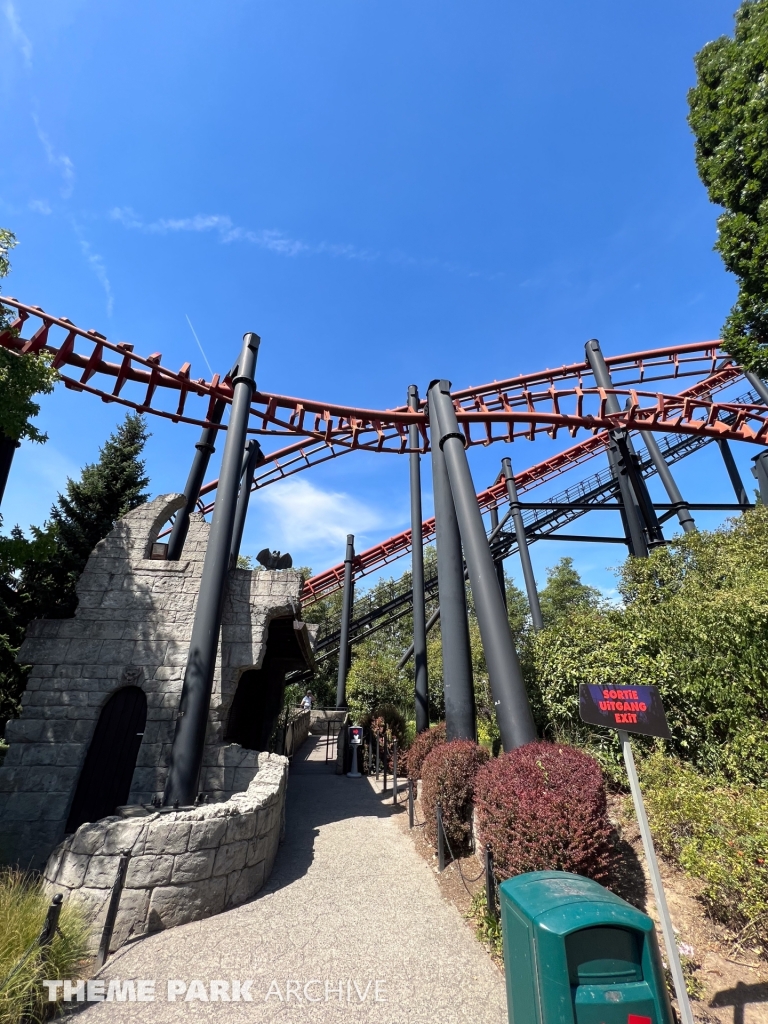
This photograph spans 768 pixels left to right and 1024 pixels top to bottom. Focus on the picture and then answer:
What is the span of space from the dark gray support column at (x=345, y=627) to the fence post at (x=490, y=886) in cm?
974

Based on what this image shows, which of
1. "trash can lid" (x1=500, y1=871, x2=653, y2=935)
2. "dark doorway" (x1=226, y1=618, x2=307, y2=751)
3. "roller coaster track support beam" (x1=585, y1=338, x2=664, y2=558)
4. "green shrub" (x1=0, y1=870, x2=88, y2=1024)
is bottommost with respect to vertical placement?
"green shrub" (x1=0, y1=870, x2=88, y2=1024)

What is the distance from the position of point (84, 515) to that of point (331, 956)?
1212 cm

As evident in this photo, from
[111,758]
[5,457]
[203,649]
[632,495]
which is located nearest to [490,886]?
[203,649]

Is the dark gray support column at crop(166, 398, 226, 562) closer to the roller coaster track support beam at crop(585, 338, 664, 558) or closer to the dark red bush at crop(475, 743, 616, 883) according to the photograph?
the dark red bush at crop(475, 743, 616, 883)

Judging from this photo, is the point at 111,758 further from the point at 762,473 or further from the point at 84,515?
the point at 762,473

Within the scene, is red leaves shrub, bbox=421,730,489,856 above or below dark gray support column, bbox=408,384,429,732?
below

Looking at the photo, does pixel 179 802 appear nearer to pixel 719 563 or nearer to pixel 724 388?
pixel 719 563

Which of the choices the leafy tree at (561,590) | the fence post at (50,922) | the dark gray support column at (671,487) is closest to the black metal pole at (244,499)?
the fence post at (50,922)

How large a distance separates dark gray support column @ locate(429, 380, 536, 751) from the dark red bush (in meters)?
0.73

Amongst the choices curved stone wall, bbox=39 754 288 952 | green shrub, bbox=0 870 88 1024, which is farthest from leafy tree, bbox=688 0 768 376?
green shrub, bbox=0 870 88 1024

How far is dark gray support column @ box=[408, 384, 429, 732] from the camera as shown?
11.2 metres

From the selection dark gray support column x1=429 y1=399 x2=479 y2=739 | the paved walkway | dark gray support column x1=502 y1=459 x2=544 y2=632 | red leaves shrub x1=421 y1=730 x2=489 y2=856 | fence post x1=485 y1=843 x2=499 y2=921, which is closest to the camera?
the paved walkway

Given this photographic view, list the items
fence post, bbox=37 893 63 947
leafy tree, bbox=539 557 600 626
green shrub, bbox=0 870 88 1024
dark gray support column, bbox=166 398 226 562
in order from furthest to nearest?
leafy tree, bbox=539 557 600 626, dark gray support column, bbox=166 398 226 562, fence post, bbox=37 893 63 947, green shrub, bbox=0 870 88 1024

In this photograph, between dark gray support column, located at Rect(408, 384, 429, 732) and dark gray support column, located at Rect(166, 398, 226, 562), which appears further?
dark gray support column, located at Rect(408, 384, 429, 732)
